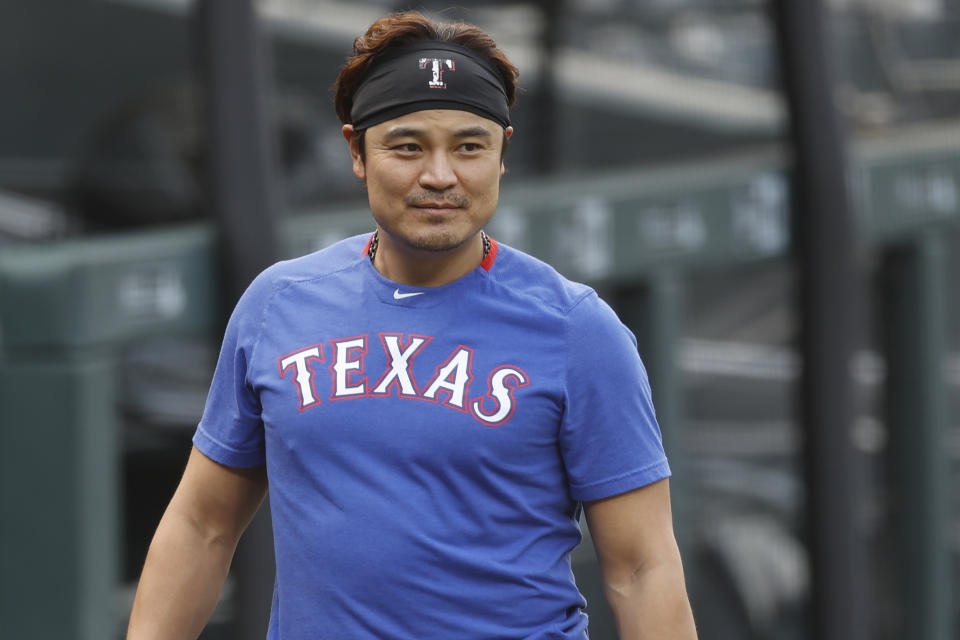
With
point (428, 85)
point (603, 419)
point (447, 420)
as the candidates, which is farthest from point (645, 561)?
point (428, 85)

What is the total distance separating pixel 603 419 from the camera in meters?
1.83

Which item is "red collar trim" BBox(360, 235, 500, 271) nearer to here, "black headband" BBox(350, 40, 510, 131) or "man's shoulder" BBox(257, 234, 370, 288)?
"man's shoulder" BBox(257, 234, 370, 288)

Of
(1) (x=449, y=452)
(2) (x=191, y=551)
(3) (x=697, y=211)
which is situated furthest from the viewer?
(3) (x=697, y=211)

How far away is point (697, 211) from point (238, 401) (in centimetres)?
352

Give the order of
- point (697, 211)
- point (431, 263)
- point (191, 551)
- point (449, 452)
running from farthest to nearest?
point (697, 211) < point (191, 551) < point (431, 263) < point (449, 452)

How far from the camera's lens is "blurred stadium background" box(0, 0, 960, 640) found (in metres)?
4.96

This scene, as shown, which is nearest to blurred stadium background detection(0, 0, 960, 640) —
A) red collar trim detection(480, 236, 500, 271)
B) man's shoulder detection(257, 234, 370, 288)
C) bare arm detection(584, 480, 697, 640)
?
man's shoulder detection(257, 234, 370, 288)

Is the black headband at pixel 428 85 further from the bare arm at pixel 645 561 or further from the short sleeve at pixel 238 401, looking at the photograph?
the bare arm at pixel 645 561

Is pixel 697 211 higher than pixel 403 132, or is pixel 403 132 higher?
pixel 403 132

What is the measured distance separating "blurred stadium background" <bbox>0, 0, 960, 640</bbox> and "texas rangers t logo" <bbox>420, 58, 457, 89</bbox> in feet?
6.94

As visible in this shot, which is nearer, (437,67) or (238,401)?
(437,67)

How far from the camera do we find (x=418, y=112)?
6.03 feet

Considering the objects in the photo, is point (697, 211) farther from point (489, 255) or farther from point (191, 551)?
point (191, 551)

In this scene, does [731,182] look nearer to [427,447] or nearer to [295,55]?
[295,55]
